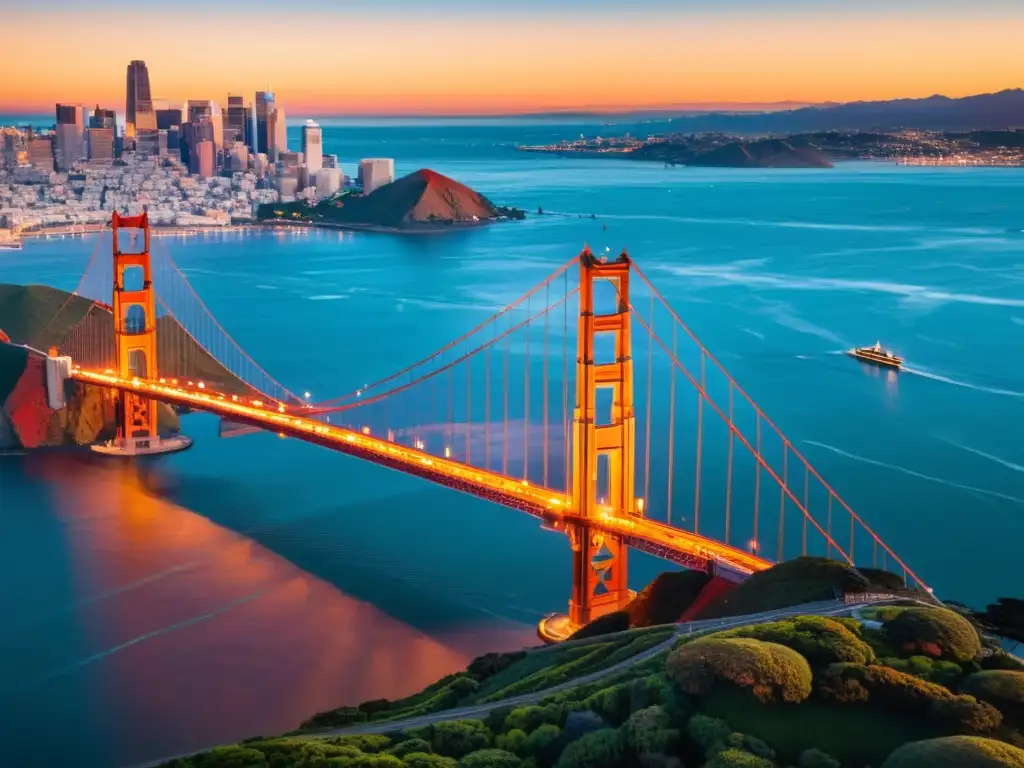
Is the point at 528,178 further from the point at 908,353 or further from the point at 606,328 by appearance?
the point at 606,328

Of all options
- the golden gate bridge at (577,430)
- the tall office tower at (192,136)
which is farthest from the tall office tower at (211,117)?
the golden gate bridge at (577,430)

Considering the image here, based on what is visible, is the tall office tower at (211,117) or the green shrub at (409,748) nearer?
the green shrub at (409,748)

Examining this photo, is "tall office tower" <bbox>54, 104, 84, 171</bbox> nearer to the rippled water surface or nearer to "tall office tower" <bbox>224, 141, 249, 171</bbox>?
"tall office tower" <bbox>224, 141, 249, 171</bbox>

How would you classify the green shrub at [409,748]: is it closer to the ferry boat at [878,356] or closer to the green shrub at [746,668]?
the green shrub at [746,668]

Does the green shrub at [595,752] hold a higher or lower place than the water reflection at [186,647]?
higher

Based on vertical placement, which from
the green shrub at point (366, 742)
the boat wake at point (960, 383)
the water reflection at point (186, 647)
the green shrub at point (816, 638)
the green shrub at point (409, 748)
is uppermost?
the green shrub at point (816, 638)

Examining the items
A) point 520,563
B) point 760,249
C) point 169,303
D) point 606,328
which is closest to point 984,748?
point 606,328
